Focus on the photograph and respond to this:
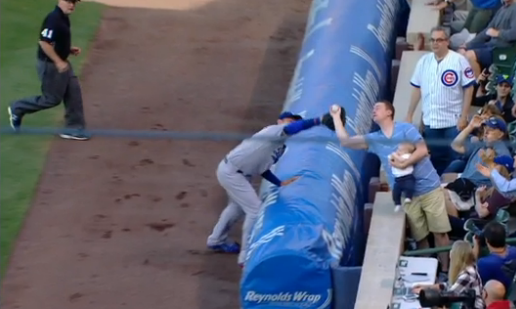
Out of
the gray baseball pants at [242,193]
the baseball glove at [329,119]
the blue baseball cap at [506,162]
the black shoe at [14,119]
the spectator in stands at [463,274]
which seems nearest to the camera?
the spectator in stands at [463,274]

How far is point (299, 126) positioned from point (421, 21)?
349cm

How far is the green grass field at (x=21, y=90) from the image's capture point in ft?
36.2

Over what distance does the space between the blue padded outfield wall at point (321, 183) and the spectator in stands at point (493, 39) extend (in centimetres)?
98

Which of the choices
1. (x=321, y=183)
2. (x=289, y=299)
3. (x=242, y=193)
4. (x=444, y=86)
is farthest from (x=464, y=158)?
(x=289, y=299)

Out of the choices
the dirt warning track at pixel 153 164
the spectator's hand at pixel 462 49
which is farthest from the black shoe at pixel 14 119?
the spectator's hand at pixel 462 49

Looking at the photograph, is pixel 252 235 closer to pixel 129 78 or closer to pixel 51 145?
pixel 51 145

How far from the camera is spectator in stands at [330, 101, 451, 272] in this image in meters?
8.76

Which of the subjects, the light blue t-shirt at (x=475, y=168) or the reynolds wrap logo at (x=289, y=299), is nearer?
the reynolds wrap logo at (x=289, y=299)

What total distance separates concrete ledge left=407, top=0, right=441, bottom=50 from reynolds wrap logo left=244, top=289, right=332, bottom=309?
430cm

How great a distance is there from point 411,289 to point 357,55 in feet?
11.9

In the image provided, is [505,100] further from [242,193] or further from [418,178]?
[242,193]

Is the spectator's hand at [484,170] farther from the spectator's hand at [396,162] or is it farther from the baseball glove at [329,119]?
the baseball glove at [329,119]

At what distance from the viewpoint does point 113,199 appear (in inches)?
442

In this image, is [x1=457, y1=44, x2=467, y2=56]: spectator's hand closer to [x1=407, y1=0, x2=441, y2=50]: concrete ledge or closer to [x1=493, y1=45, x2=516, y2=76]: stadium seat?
[x1=493, y1=45, x2=516, y2=76]: stadium seat
